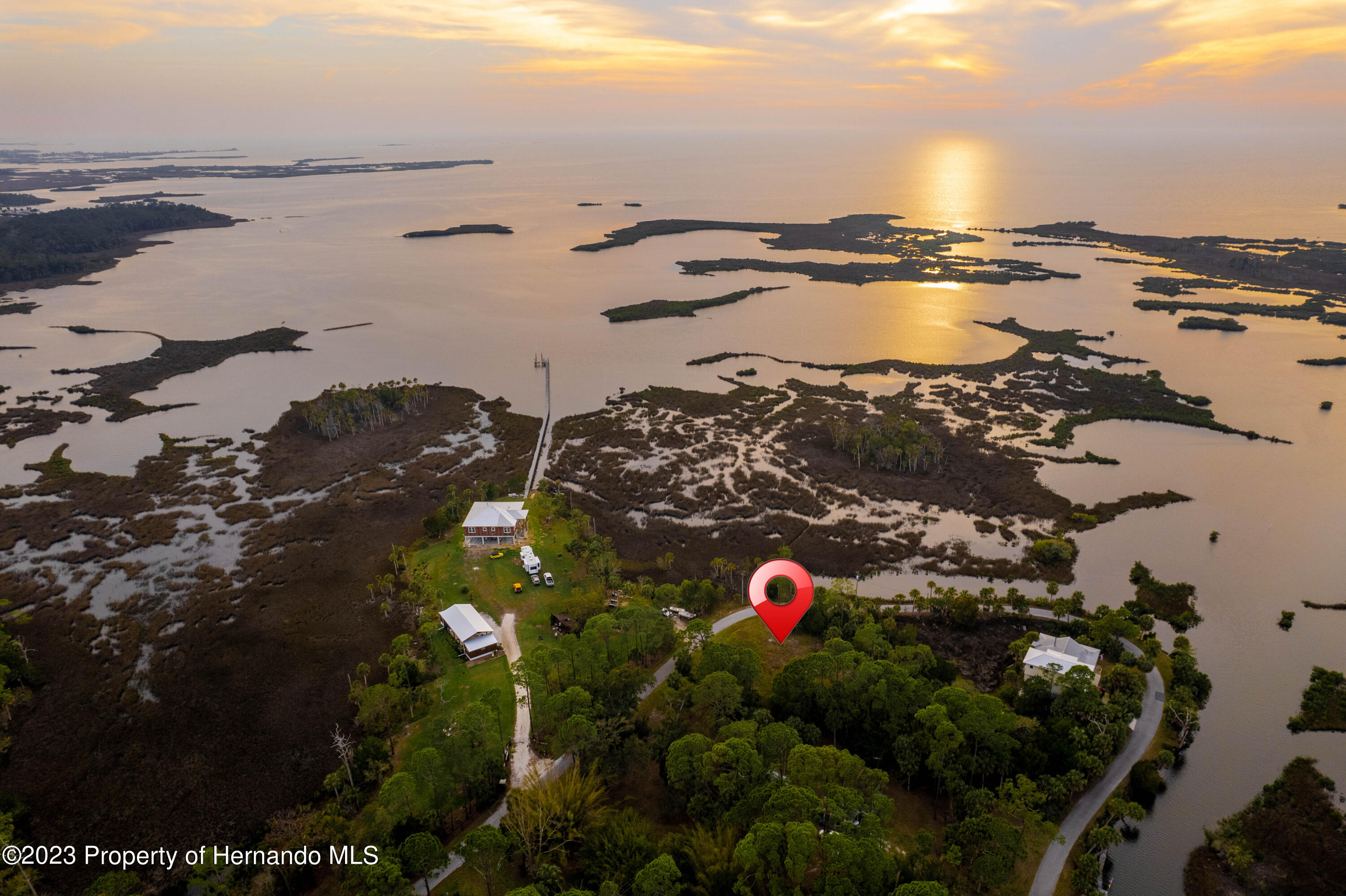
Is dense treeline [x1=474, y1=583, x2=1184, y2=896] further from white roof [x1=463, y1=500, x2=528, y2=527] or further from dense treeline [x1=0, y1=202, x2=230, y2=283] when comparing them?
dense treeline [x1=0, y1=202, x2=230, y2=283]

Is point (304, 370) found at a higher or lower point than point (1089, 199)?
lower

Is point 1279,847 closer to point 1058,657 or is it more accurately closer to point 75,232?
point 1058,657

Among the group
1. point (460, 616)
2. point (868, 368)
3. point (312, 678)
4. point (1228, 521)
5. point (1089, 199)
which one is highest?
point (1089, 199)

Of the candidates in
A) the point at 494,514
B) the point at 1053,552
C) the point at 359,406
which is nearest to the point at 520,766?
the point at 494,514

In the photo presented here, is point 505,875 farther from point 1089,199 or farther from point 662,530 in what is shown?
point 1089,199

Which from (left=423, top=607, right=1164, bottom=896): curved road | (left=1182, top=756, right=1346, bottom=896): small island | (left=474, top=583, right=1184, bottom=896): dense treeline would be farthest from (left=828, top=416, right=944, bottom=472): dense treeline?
(left=1182, top=756, right=1346, bottom=896): small island

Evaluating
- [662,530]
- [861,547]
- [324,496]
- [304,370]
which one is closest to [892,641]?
[861,547]
